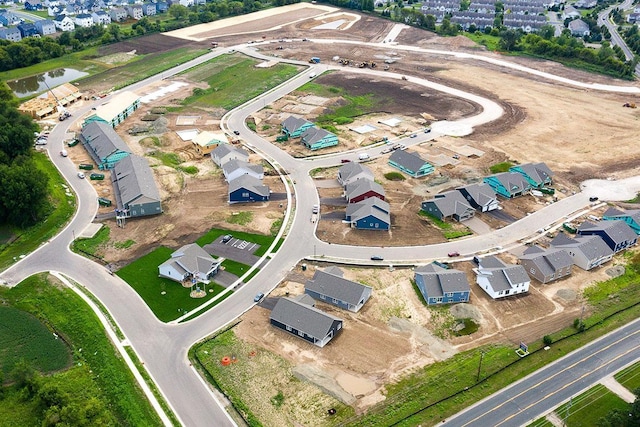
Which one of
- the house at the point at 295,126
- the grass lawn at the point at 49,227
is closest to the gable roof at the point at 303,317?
the grass lawn at the point at 49,227

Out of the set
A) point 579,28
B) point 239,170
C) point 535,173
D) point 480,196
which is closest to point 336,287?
point 480,196

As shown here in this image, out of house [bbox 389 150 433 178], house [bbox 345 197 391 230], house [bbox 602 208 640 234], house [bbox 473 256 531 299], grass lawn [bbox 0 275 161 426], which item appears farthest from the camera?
house [bbox 389 150 433 178]

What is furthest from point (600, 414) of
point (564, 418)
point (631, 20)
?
point (631, 20)

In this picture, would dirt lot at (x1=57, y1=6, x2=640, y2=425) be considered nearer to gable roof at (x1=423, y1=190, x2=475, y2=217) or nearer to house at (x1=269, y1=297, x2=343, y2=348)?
house at (x1=269, y1=297, x2=343, y2=348)

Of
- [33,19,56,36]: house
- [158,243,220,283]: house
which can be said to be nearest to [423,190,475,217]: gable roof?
[158,243,220,283]: house

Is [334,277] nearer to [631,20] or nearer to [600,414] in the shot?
[600,414]

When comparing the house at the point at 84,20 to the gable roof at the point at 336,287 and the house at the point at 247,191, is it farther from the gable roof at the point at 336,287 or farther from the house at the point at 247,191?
the gable roof at the point at 336,287
